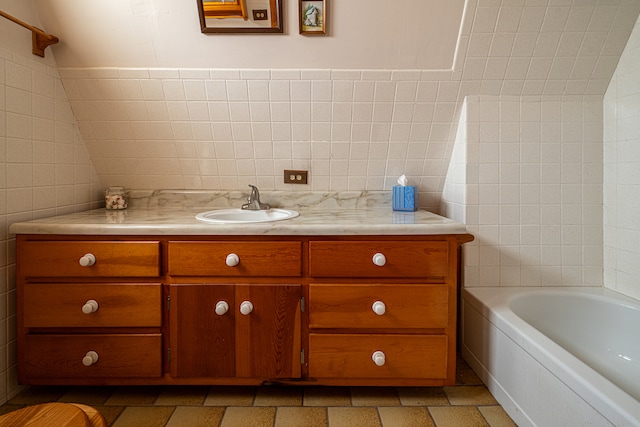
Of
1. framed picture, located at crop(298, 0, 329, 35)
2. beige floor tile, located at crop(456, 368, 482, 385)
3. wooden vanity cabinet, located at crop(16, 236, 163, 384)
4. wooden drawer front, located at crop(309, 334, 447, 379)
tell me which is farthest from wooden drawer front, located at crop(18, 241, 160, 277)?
beige floor tile, located at crop(456, 368, 482, 385)

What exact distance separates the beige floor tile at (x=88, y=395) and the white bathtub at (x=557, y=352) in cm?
165

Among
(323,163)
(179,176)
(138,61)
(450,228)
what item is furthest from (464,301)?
(138,61)

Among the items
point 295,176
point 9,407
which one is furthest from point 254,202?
point 9,407

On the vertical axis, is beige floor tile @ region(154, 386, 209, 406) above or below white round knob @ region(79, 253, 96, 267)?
below

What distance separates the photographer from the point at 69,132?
177 cm

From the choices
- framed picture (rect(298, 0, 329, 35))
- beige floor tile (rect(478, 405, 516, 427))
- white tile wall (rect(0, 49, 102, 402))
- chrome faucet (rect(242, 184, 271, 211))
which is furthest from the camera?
chrome faucet (rect(242, 184, 271, 211))

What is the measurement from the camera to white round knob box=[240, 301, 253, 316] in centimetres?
138

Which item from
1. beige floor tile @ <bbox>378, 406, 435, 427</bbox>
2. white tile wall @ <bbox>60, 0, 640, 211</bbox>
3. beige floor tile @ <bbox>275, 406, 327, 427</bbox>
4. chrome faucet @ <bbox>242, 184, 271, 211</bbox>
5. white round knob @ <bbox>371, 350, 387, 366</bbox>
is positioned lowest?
beige floor tile @ <bbox>378, 406, 435, 427</bbox>

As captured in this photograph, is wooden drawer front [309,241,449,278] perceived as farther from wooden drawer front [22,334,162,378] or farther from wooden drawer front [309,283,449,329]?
wooden drawer front [22,334,162,378]

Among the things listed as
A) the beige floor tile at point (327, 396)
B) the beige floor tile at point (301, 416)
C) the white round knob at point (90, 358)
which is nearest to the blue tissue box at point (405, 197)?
the beige floor tile at point (327, 396)

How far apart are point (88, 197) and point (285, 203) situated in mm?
1060

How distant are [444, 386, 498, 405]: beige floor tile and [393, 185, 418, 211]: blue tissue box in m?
0.86

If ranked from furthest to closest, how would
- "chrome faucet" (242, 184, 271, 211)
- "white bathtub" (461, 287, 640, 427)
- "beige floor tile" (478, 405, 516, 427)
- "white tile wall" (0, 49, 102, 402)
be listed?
"chrome faucet" (242, 184, 271, 211), "white tile wall" (0, 49, 102, 402), "beige floor tile" (478, 405, 516, 427), "white bathtub" (461, 287, 640, 427)

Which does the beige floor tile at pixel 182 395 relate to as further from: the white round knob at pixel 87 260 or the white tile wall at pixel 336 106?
the white tile wall at pixel 336 106
